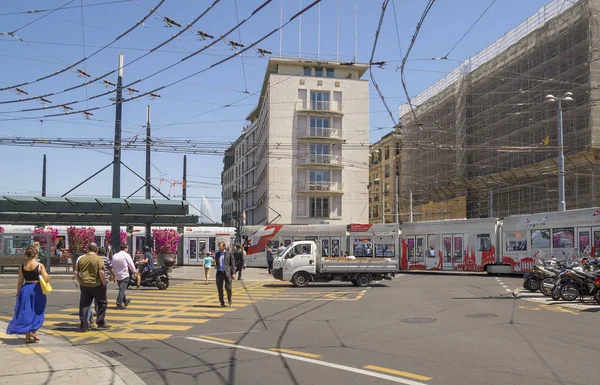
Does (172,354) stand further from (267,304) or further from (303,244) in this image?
(303,244)

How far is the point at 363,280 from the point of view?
77.6ft

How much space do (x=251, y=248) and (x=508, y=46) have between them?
25544mm

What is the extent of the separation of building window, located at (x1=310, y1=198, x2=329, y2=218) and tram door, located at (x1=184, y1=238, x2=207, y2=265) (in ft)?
61.0

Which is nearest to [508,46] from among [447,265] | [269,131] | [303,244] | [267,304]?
[447,265]

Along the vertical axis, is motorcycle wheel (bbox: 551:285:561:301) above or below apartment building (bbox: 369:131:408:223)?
below

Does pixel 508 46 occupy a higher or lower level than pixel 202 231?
higher

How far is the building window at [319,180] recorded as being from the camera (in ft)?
197

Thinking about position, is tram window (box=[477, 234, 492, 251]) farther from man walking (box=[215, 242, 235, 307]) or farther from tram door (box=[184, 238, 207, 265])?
tram door (box=[184, 238, 207, 265])

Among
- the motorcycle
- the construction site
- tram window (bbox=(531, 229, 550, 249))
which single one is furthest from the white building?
the motorcycle

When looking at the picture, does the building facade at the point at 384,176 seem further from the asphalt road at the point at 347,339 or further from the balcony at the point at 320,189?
the asphalt road at the point at 347,339

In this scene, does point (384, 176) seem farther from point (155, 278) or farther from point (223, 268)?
point (223, 268)

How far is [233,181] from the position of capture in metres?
100

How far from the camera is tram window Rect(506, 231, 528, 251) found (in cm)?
2988

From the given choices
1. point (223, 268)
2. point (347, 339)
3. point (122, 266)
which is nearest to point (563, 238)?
point (223, 268)
